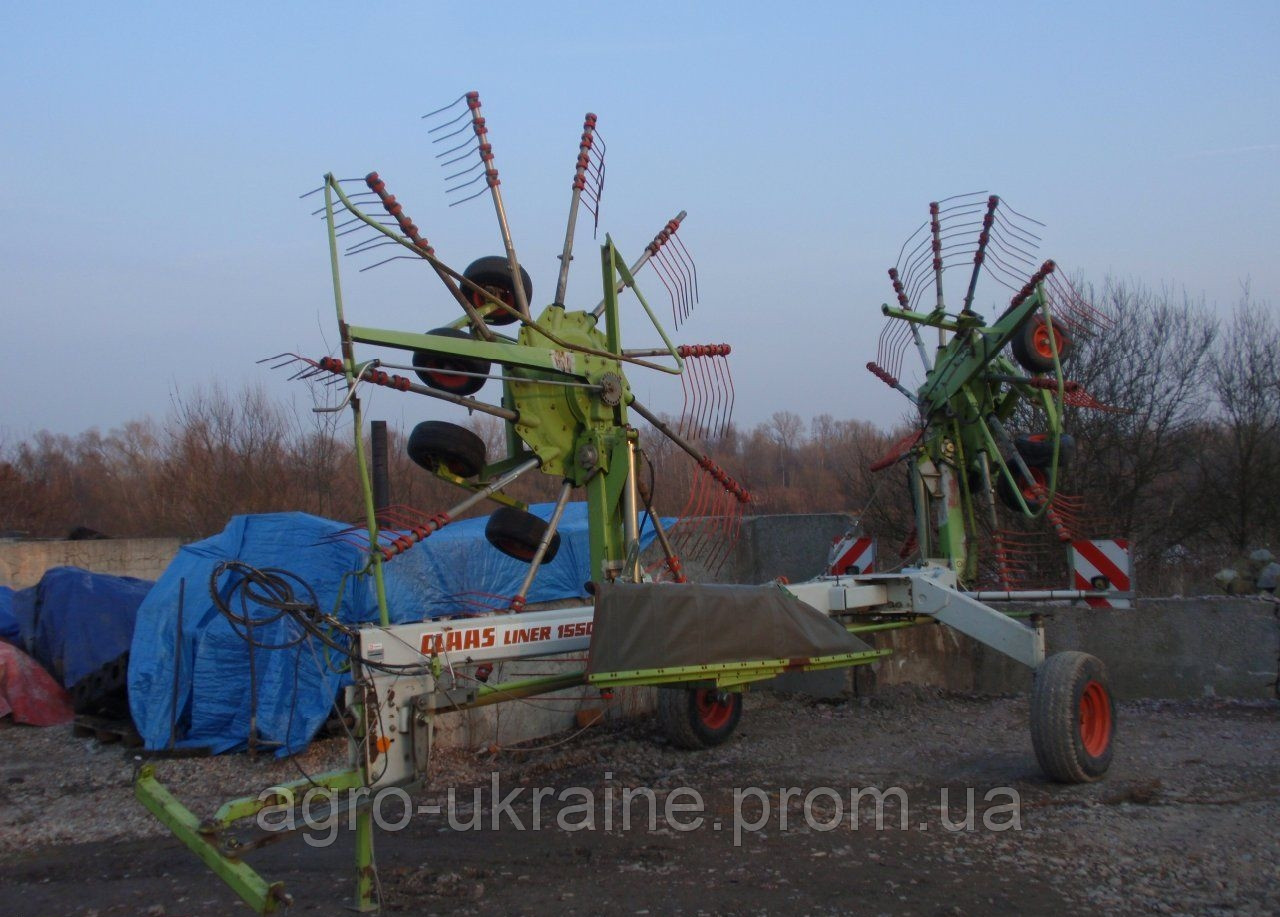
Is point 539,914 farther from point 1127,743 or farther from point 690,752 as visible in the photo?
point 1127,743

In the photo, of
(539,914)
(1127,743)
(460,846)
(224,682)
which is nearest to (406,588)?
(224,682)

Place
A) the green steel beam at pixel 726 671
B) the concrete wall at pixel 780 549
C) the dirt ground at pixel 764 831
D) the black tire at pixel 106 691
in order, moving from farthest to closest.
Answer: the concrete wall at pixel 780 549, the black tire at pixel 106 691, the green steel beam at pixel 726 671, the dirt ground at pixel 764 831

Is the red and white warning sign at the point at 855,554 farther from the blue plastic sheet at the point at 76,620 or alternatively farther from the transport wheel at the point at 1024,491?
the blue plastic sheet at the point at 76,620

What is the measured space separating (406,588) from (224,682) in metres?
1.64

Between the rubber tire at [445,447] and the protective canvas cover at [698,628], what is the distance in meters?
1.41

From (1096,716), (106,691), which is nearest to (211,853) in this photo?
(1096,716)

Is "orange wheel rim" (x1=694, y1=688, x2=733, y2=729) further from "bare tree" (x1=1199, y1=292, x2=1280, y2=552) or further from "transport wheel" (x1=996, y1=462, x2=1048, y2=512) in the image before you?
"bare tree" (x1=1199, y1=292, x2=1280, y2=552)

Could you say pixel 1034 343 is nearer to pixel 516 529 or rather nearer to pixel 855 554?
pixel 855 554

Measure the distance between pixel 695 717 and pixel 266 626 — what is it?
343 cm

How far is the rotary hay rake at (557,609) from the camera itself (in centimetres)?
559

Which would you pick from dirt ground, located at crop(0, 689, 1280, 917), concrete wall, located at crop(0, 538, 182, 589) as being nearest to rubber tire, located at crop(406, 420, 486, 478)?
dirt ground, located at crop(0, 689, 1280, 917)

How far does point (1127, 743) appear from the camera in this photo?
27.9 ft

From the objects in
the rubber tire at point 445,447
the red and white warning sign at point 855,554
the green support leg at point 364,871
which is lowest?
the green support leg at point 364,871

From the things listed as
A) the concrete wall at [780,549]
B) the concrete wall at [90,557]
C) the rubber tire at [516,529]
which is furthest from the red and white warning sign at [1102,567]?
the concrete wall at [90,557]
